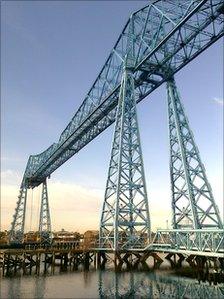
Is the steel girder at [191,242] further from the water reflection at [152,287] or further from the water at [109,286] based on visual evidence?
the water reflection at [152,287]

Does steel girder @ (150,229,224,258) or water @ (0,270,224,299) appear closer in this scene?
water @ (0,270,224,299)

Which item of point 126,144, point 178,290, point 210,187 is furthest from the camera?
point 126,144

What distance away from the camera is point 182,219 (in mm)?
32875

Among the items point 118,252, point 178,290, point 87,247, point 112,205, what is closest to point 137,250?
point 118,252

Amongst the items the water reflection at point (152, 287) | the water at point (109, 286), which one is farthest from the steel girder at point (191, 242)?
the water reflection at point (152, 287)

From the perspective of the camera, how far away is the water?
68.9 feet

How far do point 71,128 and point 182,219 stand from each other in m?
23.3

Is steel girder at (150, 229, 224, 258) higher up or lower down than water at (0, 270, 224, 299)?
higher up

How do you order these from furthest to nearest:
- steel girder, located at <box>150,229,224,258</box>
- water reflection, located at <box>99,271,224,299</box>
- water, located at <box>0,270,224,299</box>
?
steel girder, located at <box>150,229,224,258</box> < water, located at <box>0,270,224,299</box> < water reflection, located at <box>99,271,224,299</box>

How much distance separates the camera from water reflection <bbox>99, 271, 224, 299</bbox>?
20737 mm

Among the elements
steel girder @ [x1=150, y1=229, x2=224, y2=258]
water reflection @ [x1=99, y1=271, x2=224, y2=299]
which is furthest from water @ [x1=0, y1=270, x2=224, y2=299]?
steel girder @ [x1=150, y1=229, x2=224, y2=258]

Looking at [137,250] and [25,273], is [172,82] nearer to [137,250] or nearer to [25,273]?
[137,250]

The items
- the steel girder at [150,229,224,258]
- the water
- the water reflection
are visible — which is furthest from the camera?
the steel girder at [150,229,224,258]

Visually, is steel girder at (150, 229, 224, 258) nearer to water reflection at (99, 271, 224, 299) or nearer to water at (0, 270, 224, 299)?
water at (0, 270, 224, 299)
